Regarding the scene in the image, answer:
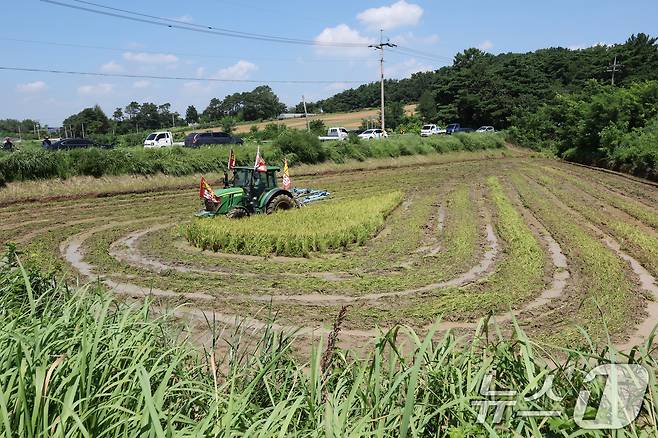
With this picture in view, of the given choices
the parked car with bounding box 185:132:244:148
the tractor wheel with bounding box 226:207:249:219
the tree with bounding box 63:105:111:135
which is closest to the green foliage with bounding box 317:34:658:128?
the parked car with bounding box 185:132:244:148

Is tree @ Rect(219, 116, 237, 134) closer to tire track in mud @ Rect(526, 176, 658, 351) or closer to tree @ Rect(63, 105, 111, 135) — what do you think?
tree @ Rect(63, 105, 111, 135)

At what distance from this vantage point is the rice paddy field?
2.74m

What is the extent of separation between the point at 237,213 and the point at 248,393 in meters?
→ 11.5

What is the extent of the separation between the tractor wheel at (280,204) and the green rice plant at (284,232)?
0.64m

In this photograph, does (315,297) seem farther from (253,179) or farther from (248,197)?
(253,179)

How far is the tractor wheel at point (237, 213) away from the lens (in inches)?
546

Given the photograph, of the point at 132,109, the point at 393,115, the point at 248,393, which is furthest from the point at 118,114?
the point at 248,393

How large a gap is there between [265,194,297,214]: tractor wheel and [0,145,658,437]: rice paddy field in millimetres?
951

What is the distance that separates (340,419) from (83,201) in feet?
67.2

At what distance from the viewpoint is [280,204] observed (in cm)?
1524

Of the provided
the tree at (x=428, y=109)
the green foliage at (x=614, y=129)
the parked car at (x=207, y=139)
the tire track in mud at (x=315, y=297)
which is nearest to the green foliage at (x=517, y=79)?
the tree at (x=428, y=109)

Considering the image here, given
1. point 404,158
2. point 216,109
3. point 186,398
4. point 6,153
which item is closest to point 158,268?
point 186,398

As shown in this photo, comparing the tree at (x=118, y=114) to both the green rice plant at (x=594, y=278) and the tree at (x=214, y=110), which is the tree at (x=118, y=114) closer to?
the tree at (x=214, y=110)

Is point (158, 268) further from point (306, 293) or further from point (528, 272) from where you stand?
point (528, 272)
